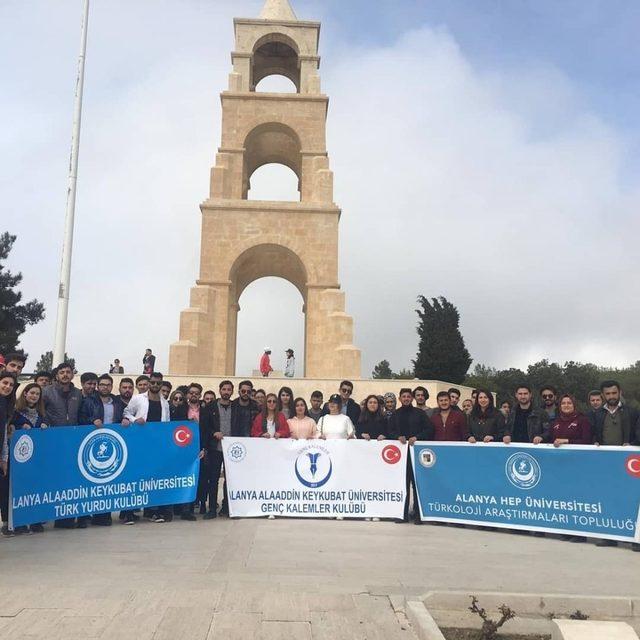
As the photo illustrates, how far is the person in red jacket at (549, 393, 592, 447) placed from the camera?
8.19 meters

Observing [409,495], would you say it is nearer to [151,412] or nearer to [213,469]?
[213,469]

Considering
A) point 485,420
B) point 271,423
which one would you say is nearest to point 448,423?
point 485,420

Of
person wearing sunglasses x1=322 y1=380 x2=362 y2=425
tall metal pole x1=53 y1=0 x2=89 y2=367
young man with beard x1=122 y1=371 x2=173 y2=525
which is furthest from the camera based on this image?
tall metal pole x1=53 y1=0 x2=89 y2=367

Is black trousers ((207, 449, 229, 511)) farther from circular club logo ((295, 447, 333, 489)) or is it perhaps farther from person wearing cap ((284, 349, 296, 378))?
person wearing cap ((284, 349, 296, 378))

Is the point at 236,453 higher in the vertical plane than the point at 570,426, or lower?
lower

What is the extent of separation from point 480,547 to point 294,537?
2.12 metres

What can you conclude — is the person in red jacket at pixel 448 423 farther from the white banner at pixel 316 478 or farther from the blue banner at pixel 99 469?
the blue banner at pixel 99 469

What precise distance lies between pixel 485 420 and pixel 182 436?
4.29 m

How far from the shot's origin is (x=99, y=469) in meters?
8.22

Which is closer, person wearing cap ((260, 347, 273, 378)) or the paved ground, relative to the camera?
the paved ground

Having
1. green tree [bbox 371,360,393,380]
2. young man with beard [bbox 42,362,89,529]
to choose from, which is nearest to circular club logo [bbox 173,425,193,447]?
young man with beard [bbox 42,362,89,529]

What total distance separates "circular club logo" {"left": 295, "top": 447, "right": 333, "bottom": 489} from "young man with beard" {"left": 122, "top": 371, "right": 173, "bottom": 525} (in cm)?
189

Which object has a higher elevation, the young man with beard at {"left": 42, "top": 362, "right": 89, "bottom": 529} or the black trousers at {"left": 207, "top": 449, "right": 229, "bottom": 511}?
the young man with beard at {"left": 42, "top": 362, "right": 89, "bottom": 529}

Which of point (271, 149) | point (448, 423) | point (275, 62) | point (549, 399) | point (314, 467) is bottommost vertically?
point (314, 467)
